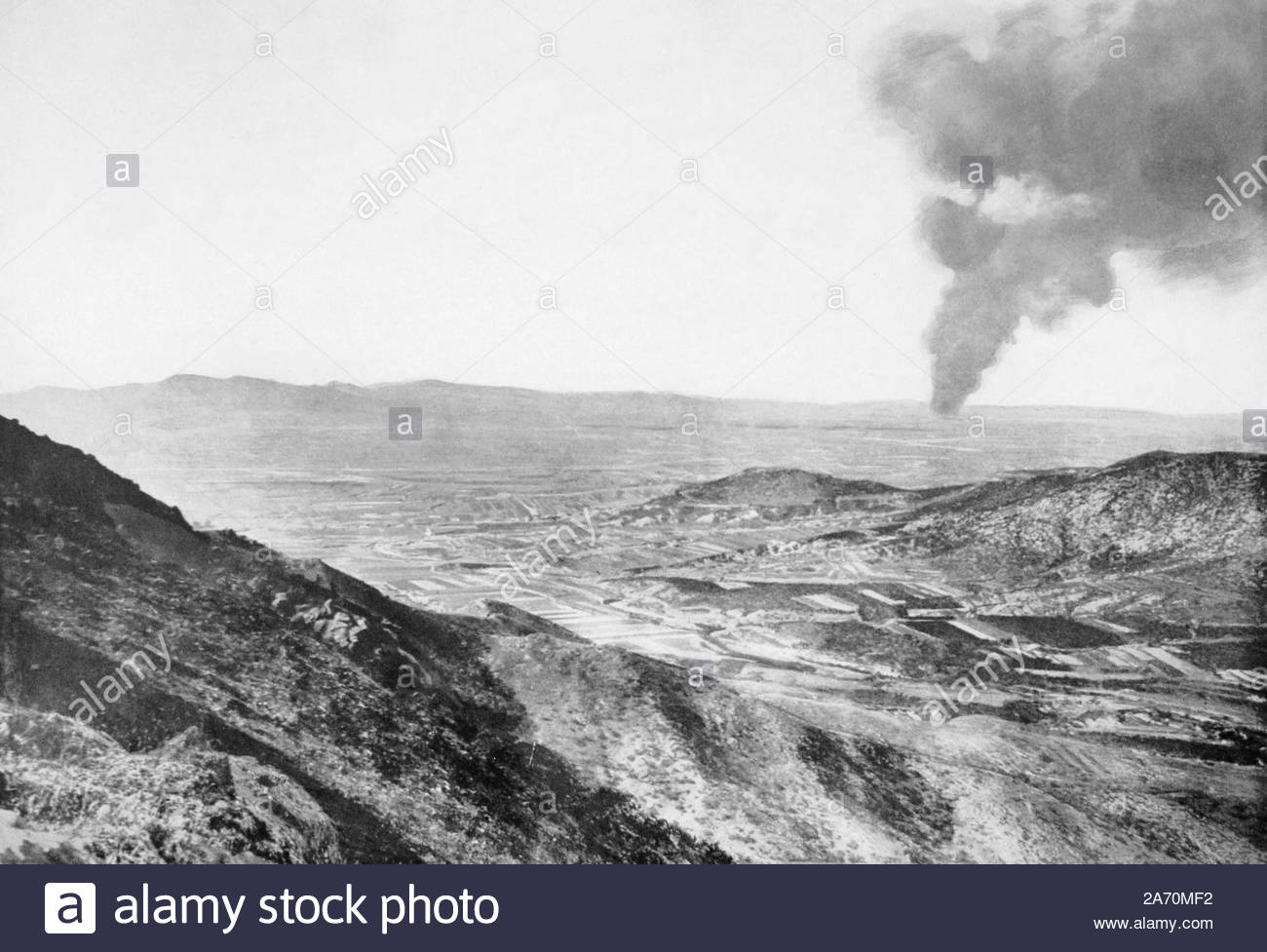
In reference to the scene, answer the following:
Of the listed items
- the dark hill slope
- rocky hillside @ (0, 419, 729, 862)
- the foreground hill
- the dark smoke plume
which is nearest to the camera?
rocky hillside @ (0, 419, 729, 862)

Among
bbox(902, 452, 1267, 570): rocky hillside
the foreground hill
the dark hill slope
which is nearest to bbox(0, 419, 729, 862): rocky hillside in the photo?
the foreground hill

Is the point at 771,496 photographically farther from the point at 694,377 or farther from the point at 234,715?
the point at 234,715

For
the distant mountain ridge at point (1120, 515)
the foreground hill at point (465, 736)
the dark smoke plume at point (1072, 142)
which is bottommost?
the foreground hill at point (465, 736)

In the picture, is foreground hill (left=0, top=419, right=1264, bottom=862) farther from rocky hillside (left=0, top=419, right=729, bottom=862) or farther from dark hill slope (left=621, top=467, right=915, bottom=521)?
dark hill slope (left=621, top=467, right=915, bottom=521)

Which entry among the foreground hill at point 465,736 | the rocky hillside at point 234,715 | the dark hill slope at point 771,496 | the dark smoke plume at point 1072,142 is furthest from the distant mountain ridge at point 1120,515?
the rocky hillside at point 234,715

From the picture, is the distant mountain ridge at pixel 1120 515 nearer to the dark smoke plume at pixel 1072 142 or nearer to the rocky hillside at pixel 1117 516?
the rocky hillside at pixel 1117 516

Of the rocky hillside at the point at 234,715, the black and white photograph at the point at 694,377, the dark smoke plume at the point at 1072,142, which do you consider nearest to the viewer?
the rocky hillside at the point at 234,715

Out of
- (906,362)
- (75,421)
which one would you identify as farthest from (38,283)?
(906,362)
